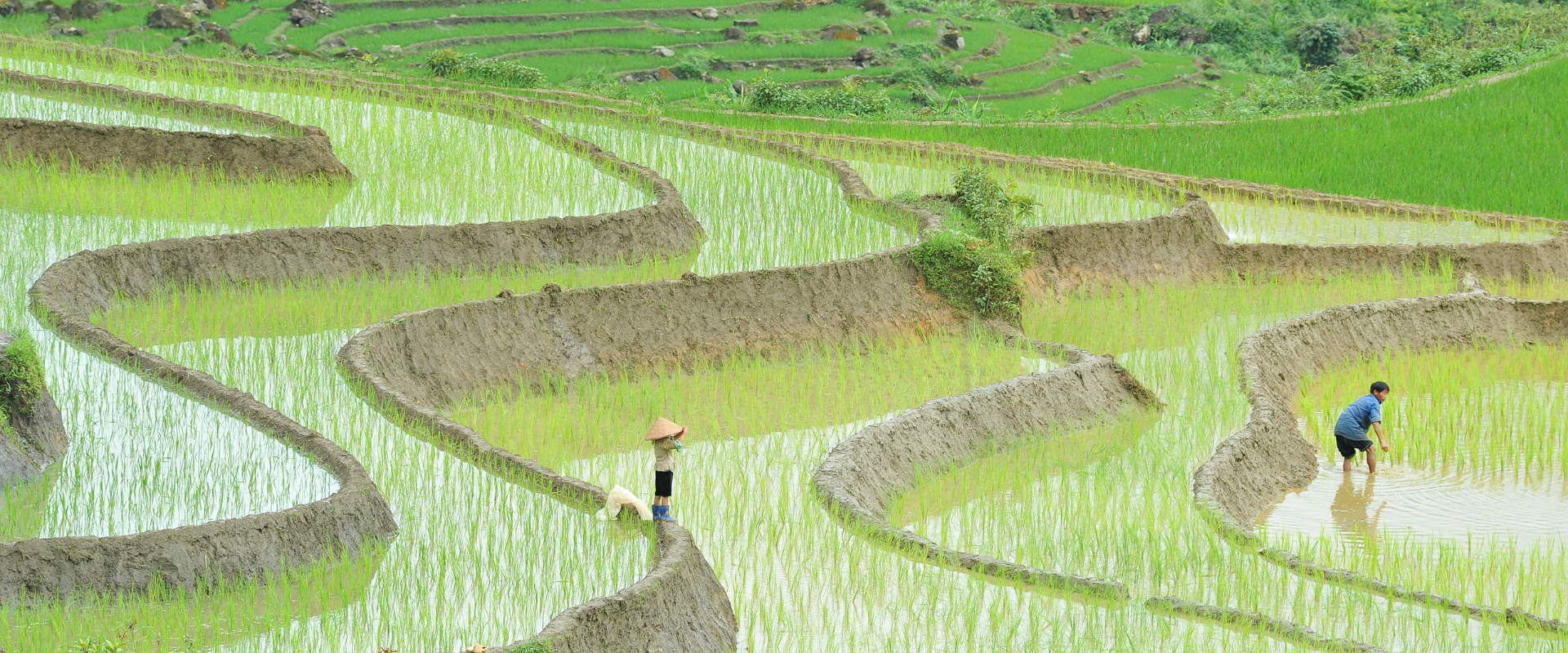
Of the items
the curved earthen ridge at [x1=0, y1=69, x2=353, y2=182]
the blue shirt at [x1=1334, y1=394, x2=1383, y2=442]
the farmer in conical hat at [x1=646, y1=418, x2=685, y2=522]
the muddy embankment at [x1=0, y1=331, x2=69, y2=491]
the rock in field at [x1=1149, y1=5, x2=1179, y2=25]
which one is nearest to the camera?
the farmer in conical hat at [x1=646, y1=418, x2=685, y2=522]

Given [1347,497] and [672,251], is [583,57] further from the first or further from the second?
[1347,497]

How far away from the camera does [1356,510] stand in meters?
7.13

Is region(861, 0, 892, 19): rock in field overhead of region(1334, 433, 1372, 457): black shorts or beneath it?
overhead

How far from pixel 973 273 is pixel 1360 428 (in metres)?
2.73

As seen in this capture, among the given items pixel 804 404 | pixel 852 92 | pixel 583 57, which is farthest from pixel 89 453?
pixel 583 57

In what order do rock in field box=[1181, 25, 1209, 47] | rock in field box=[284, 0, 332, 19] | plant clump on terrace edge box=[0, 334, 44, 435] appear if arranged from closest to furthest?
plant clump on terrace edge box=[0, 334, 44, 435] < rock in field box=[284, 0, 332, 19] < rock in field box=[1181, 25, 1209, 47]

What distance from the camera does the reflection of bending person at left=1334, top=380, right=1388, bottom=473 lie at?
7488mm

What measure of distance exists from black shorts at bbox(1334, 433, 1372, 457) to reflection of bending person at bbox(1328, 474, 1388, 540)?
4.4 inches

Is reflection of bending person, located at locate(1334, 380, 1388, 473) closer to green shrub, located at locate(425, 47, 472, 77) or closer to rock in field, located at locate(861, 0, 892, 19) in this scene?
green shrub, located at locate(425, 47, 472, 77)

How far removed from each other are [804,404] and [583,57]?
1421cm

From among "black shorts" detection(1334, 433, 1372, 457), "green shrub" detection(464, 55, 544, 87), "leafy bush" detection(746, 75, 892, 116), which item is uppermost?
"green shrub" detection(464, 55, 544, 87)

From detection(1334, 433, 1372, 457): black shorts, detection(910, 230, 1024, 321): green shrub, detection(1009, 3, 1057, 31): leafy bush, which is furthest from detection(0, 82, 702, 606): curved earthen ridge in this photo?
detection(1009, 3, 1057, 31): leafy bush

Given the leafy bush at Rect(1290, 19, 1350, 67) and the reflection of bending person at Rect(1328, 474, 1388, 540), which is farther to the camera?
the leafy bush at Rect(1290, 19, 1350, 67)

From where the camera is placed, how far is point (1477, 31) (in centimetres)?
2473
